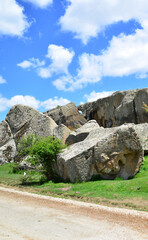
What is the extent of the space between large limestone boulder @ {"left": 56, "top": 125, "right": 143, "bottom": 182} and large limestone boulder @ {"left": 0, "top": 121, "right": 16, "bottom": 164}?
1734 centimetres

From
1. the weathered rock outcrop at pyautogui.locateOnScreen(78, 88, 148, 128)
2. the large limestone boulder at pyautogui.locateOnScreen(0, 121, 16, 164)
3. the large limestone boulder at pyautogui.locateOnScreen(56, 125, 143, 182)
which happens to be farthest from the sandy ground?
the large limestone boulder at pyautogui.locateOnScreen(0, 121, 16, 164)

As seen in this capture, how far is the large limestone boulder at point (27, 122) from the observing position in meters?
28.1

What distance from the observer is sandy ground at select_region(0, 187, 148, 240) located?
6234 millimetres

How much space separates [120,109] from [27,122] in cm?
1091

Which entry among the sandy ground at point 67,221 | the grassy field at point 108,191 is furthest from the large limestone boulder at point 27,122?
the sandy ground at point 67,221

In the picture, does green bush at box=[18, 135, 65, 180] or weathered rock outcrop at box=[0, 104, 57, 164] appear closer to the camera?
green bush at box=[18, 135, 65, 180]

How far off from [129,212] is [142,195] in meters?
2.34

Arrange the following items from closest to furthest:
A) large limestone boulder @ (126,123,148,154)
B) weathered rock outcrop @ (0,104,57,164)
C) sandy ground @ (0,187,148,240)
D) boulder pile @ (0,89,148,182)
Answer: sandy ground @ (0,187,148,240)
boulder pile @ (0,89,148,182)
large limestone boulder @ (126,123,148,154)
weathered rock outcrop @ (0,104,57,164)

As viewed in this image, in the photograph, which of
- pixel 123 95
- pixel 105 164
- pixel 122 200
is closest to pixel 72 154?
pixel 105 164

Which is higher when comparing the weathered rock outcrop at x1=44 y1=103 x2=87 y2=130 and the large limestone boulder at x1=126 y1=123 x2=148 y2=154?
the weathered rock outcrop at x1=44 y1=103 x2=87 y2=130

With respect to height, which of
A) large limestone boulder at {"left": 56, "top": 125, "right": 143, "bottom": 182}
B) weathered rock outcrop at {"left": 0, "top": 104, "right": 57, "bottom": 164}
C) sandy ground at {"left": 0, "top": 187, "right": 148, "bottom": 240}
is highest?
weathered rock outcrop at {"left": 0, "top": 104, "right": 57, "bottom": 164}

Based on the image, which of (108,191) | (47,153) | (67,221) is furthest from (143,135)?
(67,221)

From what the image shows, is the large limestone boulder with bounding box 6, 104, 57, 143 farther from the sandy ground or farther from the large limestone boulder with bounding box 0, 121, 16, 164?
the sandy ground

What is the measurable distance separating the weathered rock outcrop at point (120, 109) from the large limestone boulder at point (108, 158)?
36.7 feet
